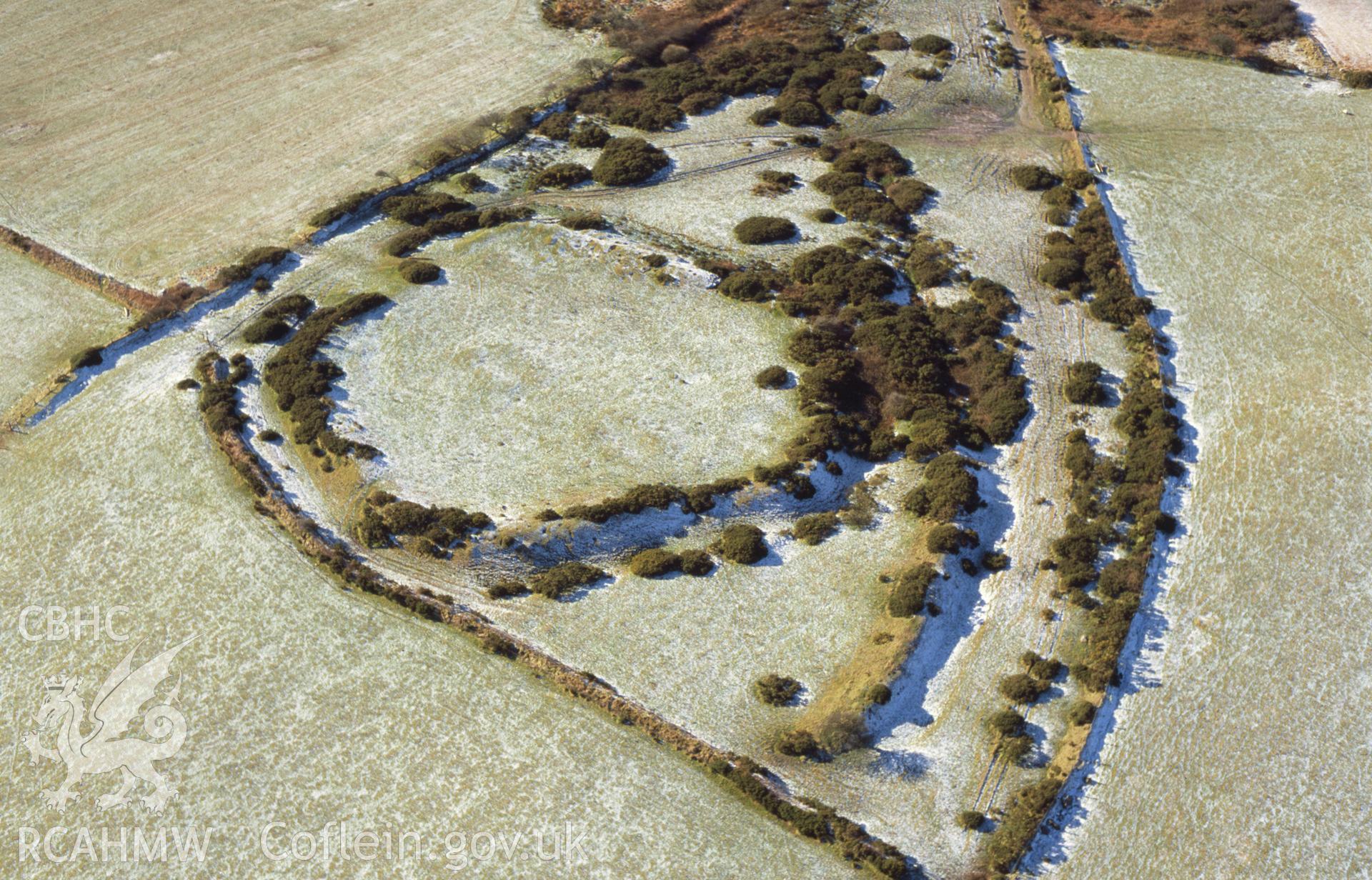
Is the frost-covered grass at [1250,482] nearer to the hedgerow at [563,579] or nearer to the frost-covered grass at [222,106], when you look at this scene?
the hedgerow at [563,579]

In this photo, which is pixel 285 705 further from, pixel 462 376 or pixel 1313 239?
pixel 1313 239

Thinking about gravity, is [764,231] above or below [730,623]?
above

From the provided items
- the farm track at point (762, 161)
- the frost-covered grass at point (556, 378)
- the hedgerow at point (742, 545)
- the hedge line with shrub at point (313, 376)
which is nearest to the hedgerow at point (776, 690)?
the hedgerow at point (742, 545)

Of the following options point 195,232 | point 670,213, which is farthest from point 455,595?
point 195,232

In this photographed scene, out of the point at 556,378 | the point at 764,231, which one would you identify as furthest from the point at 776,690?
the point at 764,231

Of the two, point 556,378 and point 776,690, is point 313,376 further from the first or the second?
→ point 776,690

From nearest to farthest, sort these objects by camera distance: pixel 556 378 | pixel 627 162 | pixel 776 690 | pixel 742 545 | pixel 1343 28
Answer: pixel 776 690 → pixel 742 545 → pixel 556 378 → pixel 627 162 → pixel 1343 28
